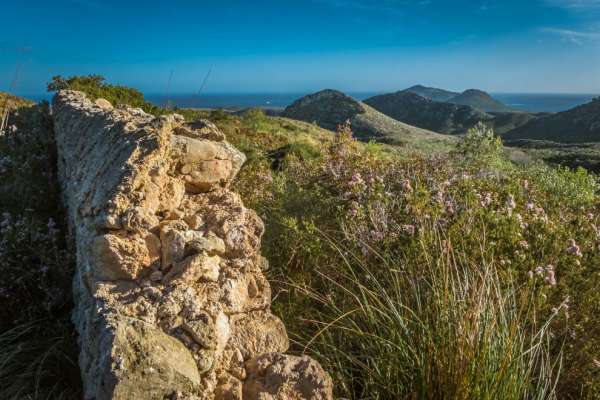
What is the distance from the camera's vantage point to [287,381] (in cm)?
255

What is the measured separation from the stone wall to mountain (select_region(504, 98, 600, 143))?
233ft

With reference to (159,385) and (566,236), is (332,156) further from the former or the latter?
(159,385)

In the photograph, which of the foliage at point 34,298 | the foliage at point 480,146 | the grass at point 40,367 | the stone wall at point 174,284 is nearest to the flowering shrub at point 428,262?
the stone wall at point 174,284

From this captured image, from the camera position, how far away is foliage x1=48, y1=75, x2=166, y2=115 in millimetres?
14489

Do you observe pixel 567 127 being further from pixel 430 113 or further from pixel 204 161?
pixel 204 161

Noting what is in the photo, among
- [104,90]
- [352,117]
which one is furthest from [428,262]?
[352,117]

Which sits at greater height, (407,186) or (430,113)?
(430,113)

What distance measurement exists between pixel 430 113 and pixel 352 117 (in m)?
49.2

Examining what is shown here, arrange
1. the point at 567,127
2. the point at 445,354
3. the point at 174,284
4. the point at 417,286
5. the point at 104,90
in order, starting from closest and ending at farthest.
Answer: the point at 174,284, the point at 445,354, the point at 417,286, the point at 104,90, the point at 567,127

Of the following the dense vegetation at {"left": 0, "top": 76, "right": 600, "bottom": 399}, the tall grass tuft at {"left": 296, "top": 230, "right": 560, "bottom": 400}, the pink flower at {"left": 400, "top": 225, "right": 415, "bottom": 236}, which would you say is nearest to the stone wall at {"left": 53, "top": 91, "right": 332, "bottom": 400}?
the tall grass tuft at {"left": 296, "top": 230, "right": 560, "bottom": 400}

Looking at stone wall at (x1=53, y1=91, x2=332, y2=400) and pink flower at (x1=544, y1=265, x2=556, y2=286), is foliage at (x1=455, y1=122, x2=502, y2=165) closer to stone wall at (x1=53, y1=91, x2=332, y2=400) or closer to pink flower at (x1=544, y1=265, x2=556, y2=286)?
pink flower at (x1=544, y1=265, x2=556, y2=286)

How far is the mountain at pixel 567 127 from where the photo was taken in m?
65.9

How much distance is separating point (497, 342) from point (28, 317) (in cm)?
411

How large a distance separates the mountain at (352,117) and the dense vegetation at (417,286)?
3067 cm
